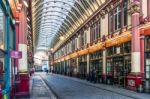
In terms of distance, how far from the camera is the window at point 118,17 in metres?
38.3

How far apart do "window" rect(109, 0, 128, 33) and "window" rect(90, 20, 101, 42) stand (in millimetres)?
6885

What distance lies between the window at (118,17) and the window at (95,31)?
22.6ft

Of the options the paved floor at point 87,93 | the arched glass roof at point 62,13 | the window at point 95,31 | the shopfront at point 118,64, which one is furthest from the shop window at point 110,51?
the arched glass roof at point 62,13

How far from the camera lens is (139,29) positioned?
33188 millimetres

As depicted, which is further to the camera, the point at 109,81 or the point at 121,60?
the point at 109,81

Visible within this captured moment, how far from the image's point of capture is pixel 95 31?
53281 mm

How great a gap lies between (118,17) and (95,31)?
41.3 ft

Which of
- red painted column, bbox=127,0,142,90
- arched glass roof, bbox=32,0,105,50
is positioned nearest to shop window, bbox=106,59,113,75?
arched glass roof, bbox=32,0,105,50

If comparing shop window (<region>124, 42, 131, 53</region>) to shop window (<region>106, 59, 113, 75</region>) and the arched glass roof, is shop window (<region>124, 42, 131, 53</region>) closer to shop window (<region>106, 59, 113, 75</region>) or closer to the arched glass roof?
shop window (<region>106, 59, 113, 75</region>)

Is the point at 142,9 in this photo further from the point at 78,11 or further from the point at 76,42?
the point at 76,42

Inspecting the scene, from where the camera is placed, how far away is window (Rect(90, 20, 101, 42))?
51031mm

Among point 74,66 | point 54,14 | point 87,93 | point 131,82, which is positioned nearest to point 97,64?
point 131,82

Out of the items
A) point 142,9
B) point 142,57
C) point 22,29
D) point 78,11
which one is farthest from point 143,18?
point 78,11

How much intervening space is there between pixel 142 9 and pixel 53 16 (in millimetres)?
49361
